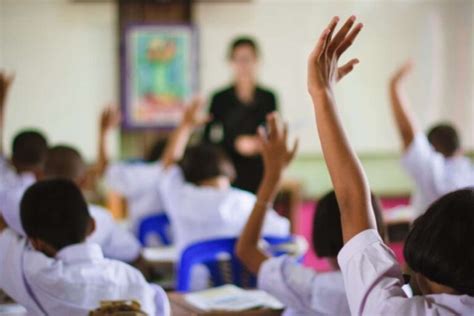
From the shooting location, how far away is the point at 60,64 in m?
6.84

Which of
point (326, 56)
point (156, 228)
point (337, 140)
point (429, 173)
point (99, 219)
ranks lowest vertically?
point (156, 228)

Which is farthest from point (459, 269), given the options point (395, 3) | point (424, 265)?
point (395, 3)

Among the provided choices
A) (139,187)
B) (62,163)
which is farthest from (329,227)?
(139,187)

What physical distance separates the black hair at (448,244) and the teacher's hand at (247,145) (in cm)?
329

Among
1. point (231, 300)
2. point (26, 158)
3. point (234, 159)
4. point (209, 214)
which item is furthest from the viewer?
point (234, 159)

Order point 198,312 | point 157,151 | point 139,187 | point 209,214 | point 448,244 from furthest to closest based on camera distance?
point 157,151 → point 139,187 → point 209,214 → point 198,312 → point 448,244

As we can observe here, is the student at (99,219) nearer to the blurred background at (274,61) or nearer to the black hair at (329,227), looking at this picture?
the black hair at (329,227)

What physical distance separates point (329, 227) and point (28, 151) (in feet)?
5.51

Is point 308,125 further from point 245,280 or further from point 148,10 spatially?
point 245,280

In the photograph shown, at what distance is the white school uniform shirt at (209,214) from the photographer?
3.29m

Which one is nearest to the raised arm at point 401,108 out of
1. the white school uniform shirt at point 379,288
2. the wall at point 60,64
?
the white school uniform shirt at point 379,288

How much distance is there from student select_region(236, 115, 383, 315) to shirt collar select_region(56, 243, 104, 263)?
17.8 inches

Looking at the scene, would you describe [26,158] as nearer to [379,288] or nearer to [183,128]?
[183,128]

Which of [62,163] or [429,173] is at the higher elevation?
[62,163]
